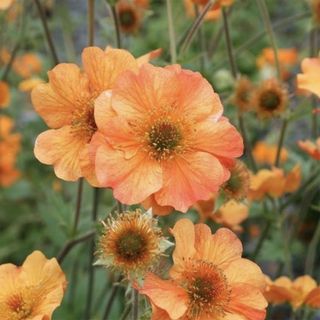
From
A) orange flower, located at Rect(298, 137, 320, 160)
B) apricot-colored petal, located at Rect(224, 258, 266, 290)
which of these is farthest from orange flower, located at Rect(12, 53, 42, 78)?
apricot-colored petal, located at Rect(224, 258, 266, 290)

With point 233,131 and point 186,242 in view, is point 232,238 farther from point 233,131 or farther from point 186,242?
point 233,131

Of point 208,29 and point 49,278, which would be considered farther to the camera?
point 208,29

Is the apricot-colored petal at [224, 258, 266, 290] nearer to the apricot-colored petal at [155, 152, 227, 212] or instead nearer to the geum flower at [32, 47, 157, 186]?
the apricot-colored petal at [155, 152, 227, 212]

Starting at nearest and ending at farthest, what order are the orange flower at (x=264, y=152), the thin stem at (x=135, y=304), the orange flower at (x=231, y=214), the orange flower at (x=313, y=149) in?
the thin stem at (x=135, y=304)
the orange flower at (x=313, y=149)
the orange flower at (x=231, y=214)
the orange flower at (x=264, y=152)

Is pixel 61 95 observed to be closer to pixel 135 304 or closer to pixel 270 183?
pixel 135 304

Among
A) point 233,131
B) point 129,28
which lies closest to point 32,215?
point 129,28

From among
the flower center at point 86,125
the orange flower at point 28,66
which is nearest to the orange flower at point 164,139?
the flower center at point 86,125

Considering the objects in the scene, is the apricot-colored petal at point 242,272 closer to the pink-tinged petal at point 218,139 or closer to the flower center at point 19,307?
the pink-tinged petal at point 218,139
